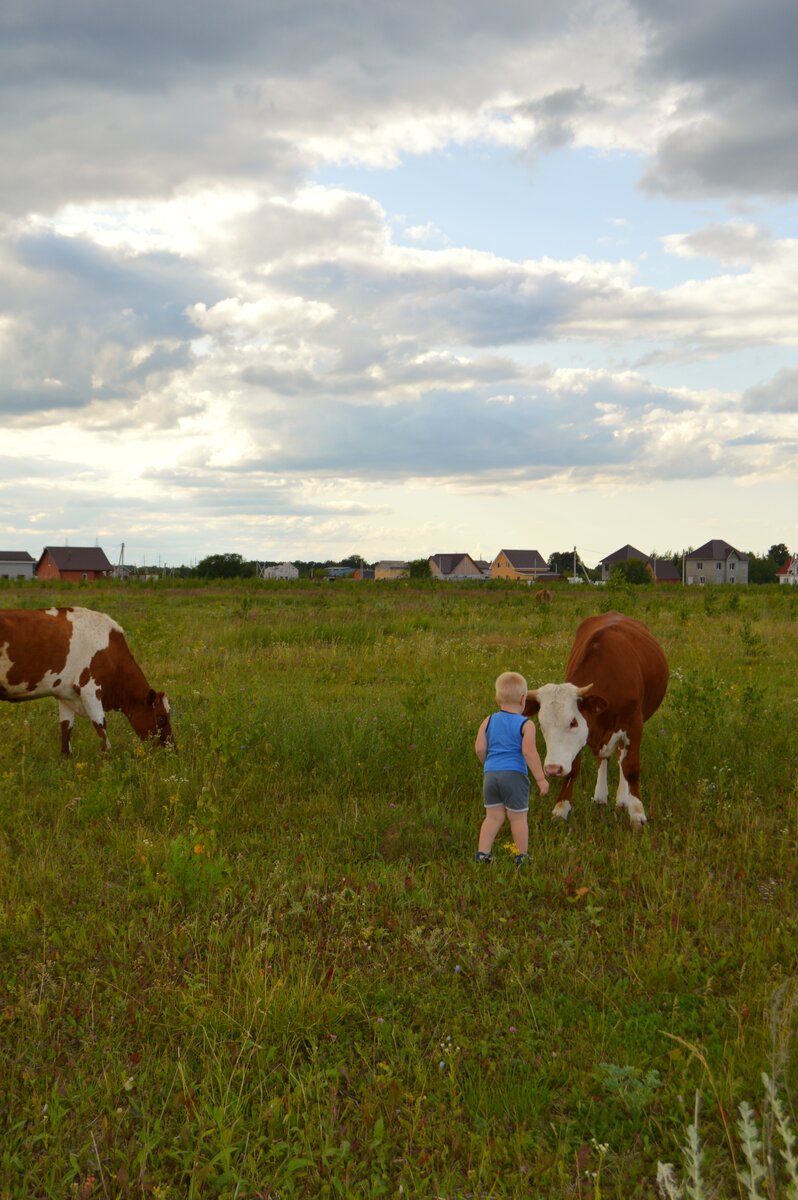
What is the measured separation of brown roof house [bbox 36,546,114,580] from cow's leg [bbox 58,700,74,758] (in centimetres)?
9651

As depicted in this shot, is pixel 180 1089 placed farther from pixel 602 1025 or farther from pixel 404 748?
pixel 404 748

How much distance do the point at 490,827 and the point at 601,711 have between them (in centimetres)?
134

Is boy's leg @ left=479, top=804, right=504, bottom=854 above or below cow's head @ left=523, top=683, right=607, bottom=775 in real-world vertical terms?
below

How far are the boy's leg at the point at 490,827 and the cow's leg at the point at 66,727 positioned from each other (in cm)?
505

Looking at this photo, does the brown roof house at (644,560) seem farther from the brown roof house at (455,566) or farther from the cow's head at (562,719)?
the cow's head at (562,719)

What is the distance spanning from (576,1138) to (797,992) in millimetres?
1208

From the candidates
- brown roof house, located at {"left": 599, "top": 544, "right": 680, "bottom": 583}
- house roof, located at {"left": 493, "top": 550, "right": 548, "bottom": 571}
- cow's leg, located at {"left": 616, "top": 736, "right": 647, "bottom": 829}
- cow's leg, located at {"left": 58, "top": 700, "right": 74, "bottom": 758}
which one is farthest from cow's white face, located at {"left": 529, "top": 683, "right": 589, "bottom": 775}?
house roof, located at {"left": 493, "top": 550, "right": 548, "bottom": 571}

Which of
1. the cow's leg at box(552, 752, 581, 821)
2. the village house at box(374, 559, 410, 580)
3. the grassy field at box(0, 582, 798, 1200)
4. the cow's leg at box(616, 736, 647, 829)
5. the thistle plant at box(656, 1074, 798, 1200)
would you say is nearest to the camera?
the thistle plant at box(656, 1074, 798, 1200)

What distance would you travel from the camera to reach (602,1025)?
416 centimetres

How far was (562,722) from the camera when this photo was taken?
6.62 m

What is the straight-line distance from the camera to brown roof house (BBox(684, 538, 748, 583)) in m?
129

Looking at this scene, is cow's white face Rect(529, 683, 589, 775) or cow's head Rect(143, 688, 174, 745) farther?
cow's head Rect(143, 688, 174, 745)

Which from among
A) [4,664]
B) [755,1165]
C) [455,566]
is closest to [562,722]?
[755,1165]

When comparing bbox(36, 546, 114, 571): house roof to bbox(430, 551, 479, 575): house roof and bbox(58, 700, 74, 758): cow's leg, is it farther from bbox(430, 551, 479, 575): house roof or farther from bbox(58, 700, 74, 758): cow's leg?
bbox(58, 700, 74, 758): cow's leg
